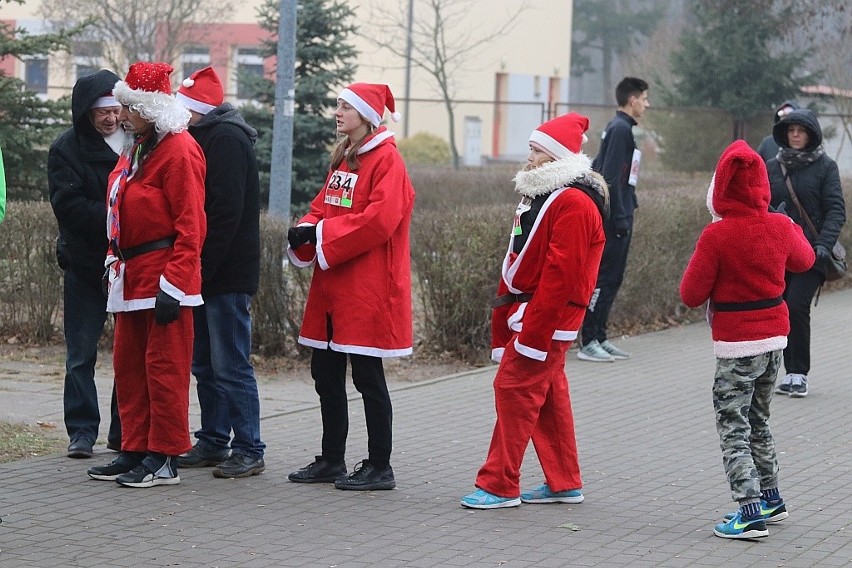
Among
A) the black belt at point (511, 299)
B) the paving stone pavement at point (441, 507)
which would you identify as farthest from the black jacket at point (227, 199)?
the black belt at point (511, 299)

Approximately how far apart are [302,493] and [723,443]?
6.52 ft

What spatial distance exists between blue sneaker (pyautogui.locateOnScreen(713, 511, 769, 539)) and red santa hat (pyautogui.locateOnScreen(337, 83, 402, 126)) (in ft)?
7.73

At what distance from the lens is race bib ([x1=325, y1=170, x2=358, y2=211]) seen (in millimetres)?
6496

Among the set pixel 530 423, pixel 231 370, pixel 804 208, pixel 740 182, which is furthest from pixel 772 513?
pixel 804 208

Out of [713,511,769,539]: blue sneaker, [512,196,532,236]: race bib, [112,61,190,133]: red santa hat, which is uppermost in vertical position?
[112,61,190,133]: red santa hat

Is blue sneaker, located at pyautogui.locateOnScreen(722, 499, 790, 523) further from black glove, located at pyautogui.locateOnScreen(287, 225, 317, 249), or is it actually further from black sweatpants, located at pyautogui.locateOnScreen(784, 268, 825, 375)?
black sweatpants, located at pyautogui.locateOnScreen(784, 268, 825, 375)

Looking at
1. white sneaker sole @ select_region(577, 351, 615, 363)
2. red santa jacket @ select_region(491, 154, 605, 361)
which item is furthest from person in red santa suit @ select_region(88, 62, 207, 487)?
white sneaker sole @ select_region(577, 351, 615, 363)

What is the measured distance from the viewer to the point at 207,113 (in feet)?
22.2

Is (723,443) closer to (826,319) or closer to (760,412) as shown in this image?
(760,412)

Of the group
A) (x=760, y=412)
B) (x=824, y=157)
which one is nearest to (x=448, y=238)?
(x=824, y=157)

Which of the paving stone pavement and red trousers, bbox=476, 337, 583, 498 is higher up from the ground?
red trousers, bbox=476, 337, 583, 498

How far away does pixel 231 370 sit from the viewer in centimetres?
688

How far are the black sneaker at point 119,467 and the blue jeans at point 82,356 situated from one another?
0.58 m

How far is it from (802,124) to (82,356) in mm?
4749
